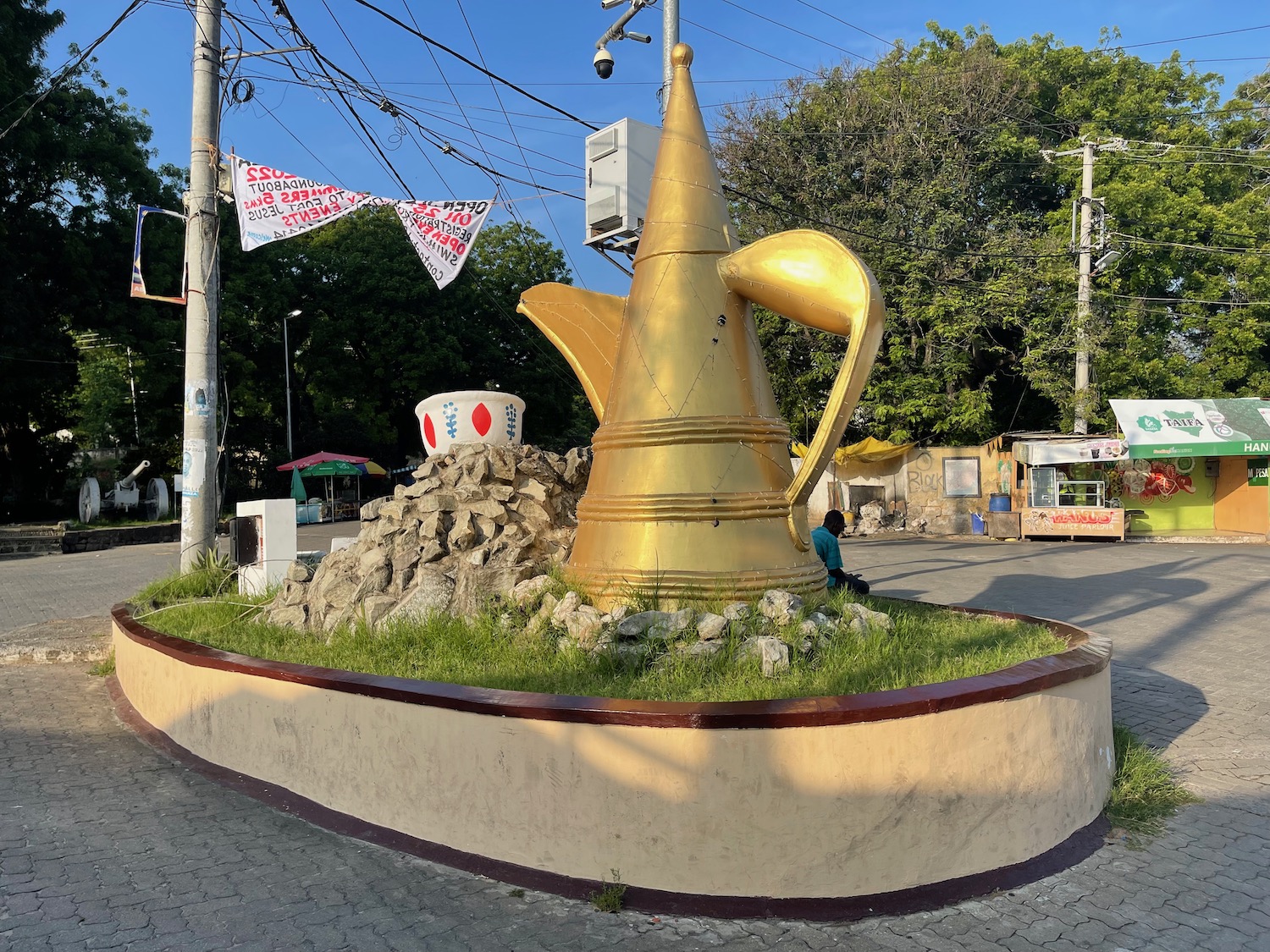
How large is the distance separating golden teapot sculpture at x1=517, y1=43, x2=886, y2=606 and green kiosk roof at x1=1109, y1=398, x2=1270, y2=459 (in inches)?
589

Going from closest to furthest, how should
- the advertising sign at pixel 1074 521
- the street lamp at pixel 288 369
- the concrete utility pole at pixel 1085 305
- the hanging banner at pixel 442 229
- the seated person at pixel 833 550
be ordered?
the seated person at pixel 833 550
the hanging banner at pixel 442 229
the advertising sign at pixel 1074 521
the concrete utility pole at pixel 1085 305
the street lamp at pixel 288 369

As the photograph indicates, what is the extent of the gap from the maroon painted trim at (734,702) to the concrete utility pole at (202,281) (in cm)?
460

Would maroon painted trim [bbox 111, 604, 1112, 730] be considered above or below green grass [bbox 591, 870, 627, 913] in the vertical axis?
above

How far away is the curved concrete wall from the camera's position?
312 cm

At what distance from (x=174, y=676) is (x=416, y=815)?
2.30 m

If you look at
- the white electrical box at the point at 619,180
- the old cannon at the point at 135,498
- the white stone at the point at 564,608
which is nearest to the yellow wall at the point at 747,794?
the white stone at the point at 564,608

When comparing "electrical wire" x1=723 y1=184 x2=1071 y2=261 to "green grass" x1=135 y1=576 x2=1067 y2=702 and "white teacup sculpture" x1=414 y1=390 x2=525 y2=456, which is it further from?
"green grass" x1=135 y1=576 x2=1067 y2=702

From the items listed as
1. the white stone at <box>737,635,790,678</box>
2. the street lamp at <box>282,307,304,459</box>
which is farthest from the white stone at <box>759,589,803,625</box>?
the street lamp at <box>282,307,304,459</box>

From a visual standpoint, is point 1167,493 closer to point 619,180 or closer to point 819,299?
point 619,180

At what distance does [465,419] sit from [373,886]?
4.08m

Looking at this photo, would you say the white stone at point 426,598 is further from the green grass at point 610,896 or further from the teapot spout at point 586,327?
the green grass at point 610,896

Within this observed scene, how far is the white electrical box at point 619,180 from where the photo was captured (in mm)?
8719

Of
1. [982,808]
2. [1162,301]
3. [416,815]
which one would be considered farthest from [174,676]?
[1162,301]

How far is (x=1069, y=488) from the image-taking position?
17969 millimetres
